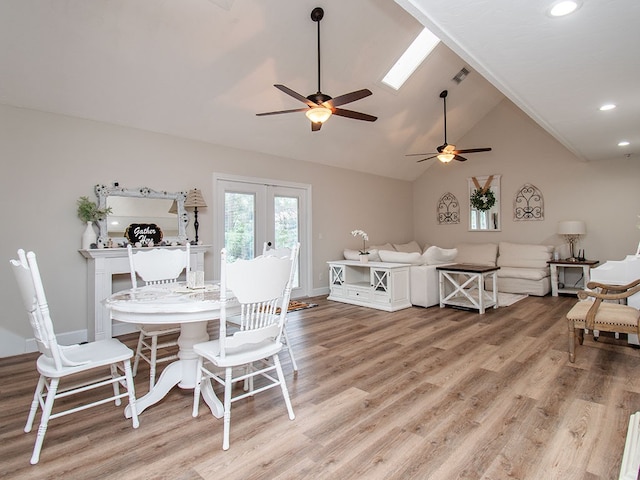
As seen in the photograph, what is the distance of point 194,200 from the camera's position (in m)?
4.80

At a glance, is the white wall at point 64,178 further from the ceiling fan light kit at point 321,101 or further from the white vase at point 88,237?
the ceiling fan light kit at point 321,101

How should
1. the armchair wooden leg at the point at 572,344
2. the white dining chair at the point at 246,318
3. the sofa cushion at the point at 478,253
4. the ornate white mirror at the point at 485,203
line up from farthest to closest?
the ornate white mirror at the point at 485,203, the sofa cushion at the point at 478,253, the armchair wooden leg at the point at 572,344, the white dining chair at the point at 246,318

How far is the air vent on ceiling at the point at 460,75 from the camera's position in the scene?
611cm

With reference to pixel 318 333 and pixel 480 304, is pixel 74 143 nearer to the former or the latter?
pixel 318 333

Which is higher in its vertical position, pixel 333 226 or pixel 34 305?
pixel 333 226

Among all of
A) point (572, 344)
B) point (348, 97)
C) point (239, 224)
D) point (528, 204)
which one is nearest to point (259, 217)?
point (239, 224)

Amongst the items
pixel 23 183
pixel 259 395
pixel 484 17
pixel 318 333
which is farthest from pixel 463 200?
pixel 23 183

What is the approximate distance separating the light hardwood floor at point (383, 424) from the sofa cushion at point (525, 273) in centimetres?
299

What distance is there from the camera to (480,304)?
5.03 meters

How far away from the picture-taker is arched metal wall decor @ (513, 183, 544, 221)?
24.1 ft

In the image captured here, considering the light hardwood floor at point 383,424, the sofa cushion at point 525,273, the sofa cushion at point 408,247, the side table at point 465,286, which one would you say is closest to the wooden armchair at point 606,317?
the light hardwood floor at point 383,424

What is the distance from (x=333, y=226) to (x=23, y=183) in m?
4.77

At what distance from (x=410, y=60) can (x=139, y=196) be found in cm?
449

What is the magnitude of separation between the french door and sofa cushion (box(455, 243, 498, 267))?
3680mm
